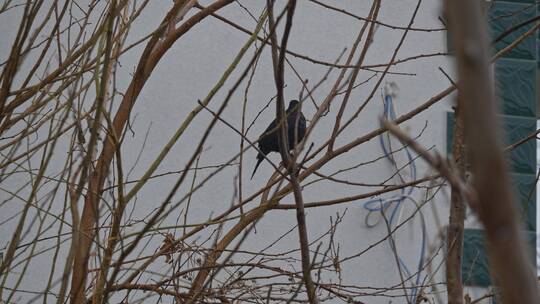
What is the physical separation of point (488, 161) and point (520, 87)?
6695 millimetres

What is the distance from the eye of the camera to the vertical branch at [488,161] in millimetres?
448

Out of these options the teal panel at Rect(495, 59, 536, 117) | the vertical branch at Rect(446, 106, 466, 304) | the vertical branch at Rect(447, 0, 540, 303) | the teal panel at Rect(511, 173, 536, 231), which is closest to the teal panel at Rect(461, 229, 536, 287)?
the teal panel at Rect(511, 173, 536, 231)

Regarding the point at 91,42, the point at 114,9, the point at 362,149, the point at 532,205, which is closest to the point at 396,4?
the point at 362,149

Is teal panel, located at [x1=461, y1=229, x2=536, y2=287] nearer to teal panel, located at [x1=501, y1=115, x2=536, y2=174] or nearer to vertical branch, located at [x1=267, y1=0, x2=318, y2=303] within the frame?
teal panel, located at [x1=501, y1=115, x2=536, y2=174]

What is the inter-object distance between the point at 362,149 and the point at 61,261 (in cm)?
232

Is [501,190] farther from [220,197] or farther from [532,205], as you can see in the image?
[532,205]

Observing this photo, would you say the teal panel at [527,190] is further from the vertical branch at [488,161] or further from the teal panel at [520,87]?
the vertical branch at [488,161]

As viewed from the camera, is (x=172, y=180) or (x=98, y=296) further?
(x=172, y=180)

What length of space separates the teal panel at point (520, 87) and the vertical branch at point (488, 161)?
6.55 metres

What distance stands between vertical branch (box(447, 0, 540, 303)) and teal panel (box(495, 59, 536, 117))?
21.5ft

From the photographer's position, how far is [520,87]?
22.6 feet

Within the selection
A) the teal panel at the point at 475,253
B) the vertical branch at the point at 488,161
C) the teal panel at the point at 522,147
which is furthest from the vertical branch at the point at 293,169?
the teal panel at the point at 522,147

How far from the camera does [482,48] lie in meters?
0.46

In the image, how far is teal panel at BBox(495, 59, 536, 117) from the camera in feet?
22.4
